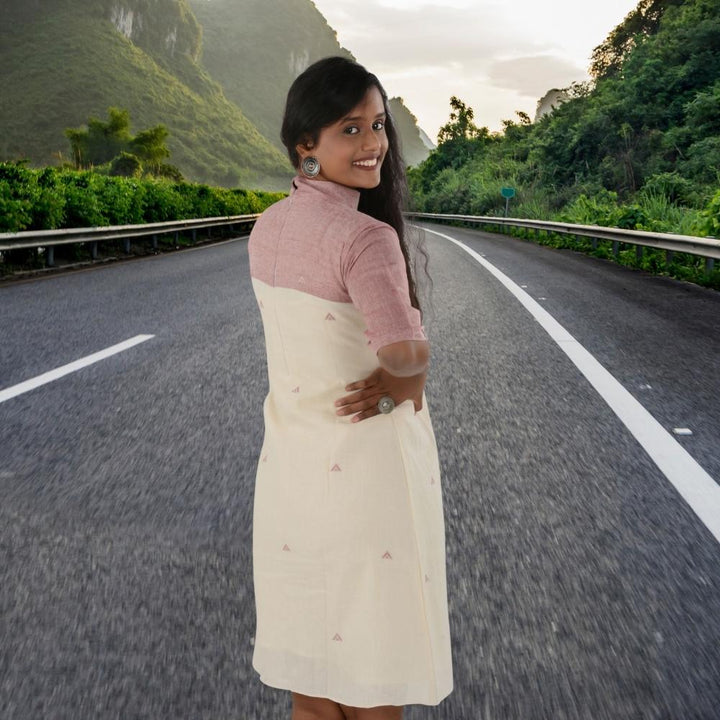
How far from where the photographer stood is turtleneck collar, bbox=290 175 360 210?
5.27ft

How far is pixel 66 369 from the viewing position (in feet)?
21.7

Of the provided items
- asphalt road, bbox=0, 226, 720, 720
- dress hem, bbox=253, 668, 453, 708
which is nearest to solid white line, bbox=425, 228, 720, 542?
asphalt road, bbox=0, 226, 720, 720

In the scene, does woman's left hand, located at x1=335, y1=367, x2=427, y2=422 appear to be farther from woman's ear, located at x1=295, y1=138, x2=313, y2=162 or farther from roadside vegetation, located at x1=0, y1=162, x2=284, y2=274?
roadside vegetation, located at x1=0, y1=162, x2=284, y2=274

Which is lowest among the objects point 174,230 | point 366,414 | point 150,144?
point 150,144

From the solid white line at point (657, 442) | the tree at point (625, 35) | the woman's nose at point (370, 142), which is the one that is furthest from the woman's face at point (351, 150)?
the tree at point (625, 35)

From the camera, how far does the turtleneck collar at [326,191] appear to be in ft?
5.27

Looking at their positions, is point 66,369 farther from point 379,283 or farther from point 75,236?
point 75,236

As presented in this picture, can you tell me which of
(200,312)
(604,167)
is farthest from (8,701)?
(604,167)

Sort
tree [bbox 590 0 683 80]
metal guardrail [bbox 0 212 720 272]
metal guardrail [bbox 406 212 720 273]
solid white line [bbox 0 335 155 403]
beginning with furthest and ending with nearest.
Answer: tree [bbox 590 0 683 80], metal guardrail [bbox 0 212 720 272], metal guardrail [bbox 406 212 720 273], solid white line [bbox 0 335 155 403]

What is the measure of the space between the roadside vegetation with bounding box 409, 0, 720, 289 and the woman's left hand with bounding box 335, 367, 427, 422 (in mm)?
14516

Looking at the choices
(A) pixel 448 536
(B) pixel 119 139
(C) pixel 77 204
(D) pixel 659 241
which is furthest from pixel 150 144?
(A) pixel 448 536

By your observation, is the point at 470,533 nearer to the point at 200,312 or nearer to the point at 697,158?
the point at 200,312

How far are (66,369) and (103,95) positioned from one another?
452ft

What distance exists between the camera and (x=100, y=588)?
3.05m
